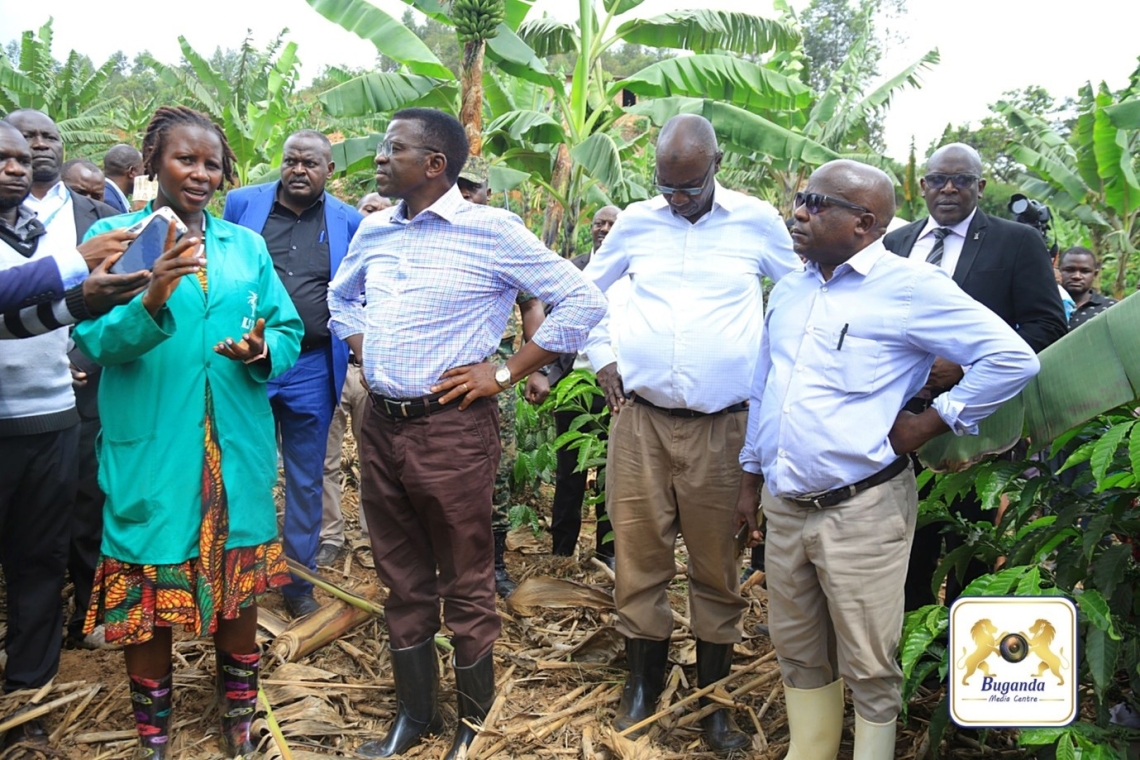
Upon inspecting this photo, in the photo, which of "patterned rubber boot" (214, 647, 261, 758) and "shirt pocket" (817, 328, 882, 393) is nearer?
"shirt pocket" (817, 328, 882, 393)

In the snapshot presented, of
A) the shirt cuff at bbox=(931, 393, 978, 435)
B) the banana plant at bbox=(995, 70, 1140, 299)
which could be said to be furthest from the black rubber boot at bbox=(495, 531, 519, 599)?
the banana plant at bbox=(995, 70, 1140, 299)

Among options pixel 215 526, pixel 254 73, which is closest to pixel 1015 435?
pixel 215 526

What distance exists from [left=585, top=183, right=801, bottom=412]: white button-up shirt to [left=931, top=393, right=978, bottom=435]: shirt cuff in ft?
2.88

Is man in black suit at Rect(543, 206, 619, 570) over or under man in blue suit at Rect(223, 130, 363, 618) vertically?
under

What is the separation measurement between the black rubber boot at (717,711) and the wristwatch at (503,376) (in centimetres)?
133

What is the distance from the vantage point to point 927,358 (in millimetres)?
3086

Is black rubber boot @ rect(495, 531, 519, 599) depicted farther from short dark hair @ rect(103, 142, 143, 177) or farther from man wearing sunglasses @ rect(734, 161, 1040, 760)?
short dark hair @ rect(103, 142, 143, 177)

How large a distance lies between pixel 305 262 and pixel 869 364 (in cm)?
305

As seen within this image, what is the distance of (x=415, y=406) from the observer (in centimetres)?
338

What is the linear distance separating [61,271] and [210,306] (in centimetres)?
47

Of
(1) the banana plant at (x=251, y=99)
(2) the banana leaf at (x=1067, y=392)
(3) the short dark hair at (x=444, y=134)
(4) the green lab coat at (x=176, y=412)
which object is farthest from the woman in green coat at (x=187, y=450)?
(1) the banana plant at (x=251, y=99)

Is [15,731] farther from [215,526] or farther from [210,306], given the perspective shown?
[210,306]

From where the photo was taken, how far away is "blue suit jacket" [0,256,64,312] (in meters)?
2.93

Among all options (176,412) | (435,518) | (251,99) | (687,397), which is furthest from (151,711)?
(251,99)
